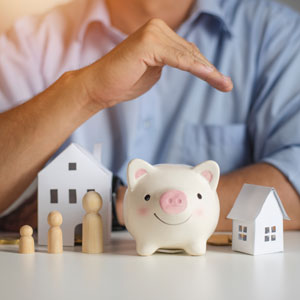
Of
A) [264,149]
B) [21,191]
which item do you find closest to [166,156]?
[264,149]

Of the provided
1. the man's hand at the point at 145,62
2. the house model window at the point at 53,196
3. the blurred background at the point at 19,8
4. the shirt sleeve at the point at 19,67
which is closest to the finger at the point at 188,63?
the man's hand at the point at 145,62

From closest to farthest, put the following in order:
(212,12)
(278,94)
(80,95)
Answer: (80,95), (278,94), (212,12)

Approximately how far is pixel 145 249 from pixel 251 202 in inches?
6.5

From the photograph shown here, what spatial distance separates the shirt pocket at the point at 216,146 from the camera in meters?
1.23

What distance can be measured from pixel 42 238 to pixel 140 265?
8.3 inches

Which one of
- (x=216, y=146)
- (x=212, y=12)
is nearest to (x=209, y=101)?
(x=216, y=146)

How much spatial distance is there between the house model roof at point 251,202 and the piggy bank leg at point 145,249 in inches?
4.7

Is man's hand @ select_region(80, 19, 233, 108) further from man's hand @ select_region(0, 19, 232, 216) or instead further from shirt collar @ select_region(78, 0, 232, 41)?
shirt collar @ select_region(78, 0, 232, 41)

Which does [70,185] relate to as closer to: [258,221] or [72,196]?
[72,196]

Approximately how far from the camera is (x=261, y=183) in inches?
38.2

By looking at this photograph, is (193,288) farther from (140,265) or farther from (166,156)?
(166,156)

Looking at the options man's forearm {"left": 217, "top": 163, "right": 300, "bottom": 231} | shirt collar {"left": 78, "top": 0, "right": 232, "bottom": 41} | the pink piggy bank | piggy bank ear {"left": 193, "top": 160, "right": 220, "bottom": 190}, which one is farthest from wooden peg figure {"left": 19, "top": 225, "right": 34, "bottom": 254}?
shirt collar {"left": 78, "top": 0, "right": 232, "bottom": 41}

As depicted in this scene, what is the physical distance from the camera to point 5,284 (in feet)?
1.78

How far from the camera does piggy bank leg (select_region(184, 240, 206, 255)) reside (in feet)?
2.19
